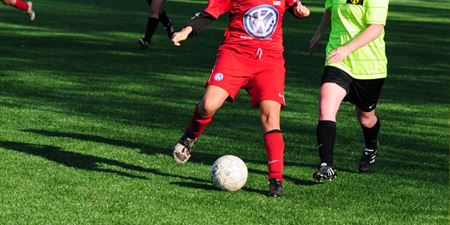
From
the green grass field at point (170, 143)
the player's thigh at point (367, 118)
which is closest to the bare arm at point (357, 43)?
the player's thigh at point (367, 118)

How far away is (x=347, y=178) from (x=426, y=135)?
9.12ft

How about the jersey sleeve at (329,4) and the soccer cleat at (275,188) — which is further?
the jersey sleeve at (329,4)

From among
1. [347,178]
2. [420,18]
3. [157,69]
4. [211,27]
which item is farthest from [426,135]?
[420,18]

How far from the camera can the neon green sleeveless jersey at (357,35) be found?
28.2 feet

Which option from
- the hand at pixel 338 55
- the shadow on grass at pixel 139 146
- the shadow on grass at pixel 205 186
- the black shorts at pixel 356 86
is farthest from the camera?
the shadow on grass at pixel 139 146

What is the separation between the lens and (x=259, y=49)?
8.24 meters

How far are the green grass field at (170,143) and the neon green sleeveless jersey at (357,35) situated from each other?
0.94 m

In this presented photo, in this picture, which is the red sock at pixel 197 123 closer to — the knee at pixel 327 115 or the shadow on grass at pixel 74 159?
the shadow on grass at pixel 74 159

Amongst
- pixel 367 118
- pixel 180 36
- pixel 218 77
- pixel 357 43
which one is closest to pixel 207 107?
pixel 218 77

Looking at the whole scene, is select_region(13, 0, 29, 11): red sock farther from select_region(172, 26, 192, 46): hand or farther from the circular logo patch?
select_region(172, 26, 192, 46): hand

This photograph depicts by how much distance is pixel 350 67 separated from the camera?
8797 mm

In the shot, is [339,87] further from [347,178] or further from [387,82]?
[387,82]

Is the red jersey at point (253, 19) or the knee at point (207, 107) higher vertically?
the red jersey at point (253, 19)

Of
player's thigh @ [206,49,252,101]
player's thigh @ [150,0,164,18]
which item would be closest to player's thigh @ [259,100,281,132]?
player's thigh @ [206,49,252,101]
